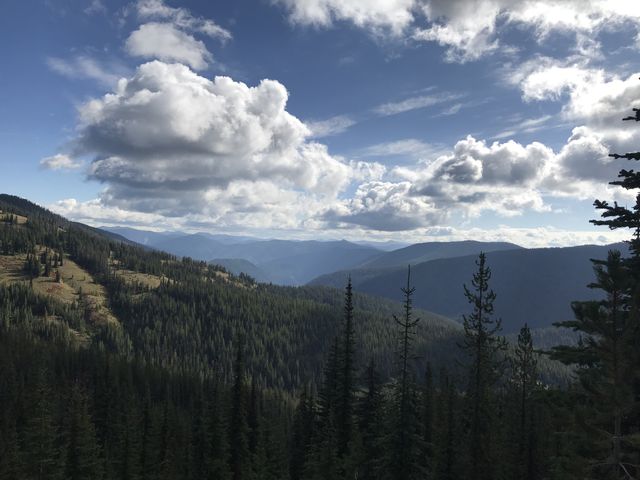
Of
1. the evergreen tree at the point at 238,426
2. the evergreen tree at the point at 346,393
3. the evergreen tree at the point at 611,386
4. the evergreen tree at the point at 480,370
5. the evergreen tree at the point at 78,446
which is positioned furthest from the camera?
the evergreen tree at the point at 238,426

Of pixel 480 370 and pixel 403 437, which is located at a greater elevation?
pixel 480 370

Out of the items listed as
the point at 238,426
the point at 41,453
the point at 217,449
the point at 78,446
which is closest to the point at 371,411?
the point at 238,426

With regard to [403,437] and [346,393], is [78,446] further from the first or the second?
[403,437]

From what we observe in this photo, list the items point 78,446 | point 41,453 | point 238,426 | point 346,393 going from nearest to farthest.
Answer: point 346,393 < point 41,453 < point 78,446 < point 238,426

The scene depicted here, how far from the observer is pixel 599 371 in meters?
13.0

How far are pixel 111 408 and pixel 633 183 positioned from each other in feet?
349

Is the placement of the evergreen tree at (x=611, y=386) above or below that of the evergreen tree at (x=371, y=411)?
above

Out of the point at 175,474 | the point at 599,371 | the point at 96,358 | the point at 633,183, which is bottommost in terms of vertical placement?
the point at 96,358

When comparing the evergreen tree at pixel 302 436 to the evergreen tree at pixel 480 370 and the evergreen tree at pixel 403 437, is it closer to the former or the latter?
the evergreen tree at pixel 403 437

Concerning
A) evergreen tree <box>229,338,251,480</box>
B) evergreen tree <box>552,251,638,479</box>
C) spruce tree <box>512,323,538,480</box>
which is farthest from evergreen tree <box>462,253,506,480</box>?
evergreen tree <box>229,338,251,480</box>

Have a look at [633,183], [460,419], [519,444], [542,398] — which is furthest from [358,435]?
[633,183]

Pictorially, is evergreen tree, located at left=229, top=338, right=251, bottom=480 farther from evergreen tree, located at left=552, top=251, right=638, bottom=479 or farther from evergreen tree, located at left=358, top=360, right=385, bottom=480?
evergreen tree, located at left=552, top=251, right=638, bottom=479

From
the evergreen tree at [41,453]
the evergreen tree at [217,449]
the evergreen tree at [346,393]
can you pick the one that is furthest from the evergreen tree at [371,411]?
the evergreen tree at [41,453]

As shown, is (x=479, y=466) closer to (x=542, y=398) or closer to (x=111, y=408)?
(x=542, y=398)
